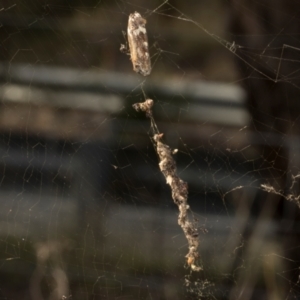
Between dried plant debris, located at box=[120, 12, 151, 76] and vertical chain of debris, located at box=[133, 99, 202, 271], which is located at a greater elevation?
dried plant debris, located at box=[120, 12, 151, 76]

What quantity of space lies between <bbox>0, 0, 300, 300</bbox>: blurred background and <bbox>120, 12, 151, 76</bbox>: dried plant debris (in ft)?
0.03

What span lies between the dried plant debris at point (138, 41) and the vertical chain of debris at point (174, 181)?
0.22 ft

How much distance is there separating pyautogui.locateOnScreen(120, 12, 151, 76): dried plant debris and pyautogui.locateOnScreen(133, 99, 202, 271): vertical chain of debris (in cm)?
7

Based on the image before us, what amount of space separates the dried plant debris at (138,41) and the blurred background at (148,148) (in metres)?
0.01

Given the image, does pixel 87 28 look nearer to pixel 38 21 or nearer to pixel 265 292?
pixel 38 21

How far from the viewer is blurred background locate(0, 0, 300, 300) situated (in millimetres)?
695

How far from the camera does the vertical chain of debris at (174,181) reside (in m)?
0.72

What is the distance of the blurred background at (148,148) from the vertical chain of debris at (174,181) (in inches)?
Answer: 0.5

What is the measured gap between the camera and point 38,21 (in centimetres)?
75

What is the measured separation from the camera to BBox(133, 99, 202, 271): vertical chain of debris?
72 cm

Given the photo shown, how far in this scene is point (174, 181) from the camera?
0.73 m

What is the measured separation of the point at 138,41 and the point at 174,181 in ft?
0.81

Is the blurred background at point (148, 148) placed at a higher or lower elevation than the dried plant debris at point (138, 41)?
lower

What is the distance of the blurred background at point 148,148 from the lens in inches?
27.4
